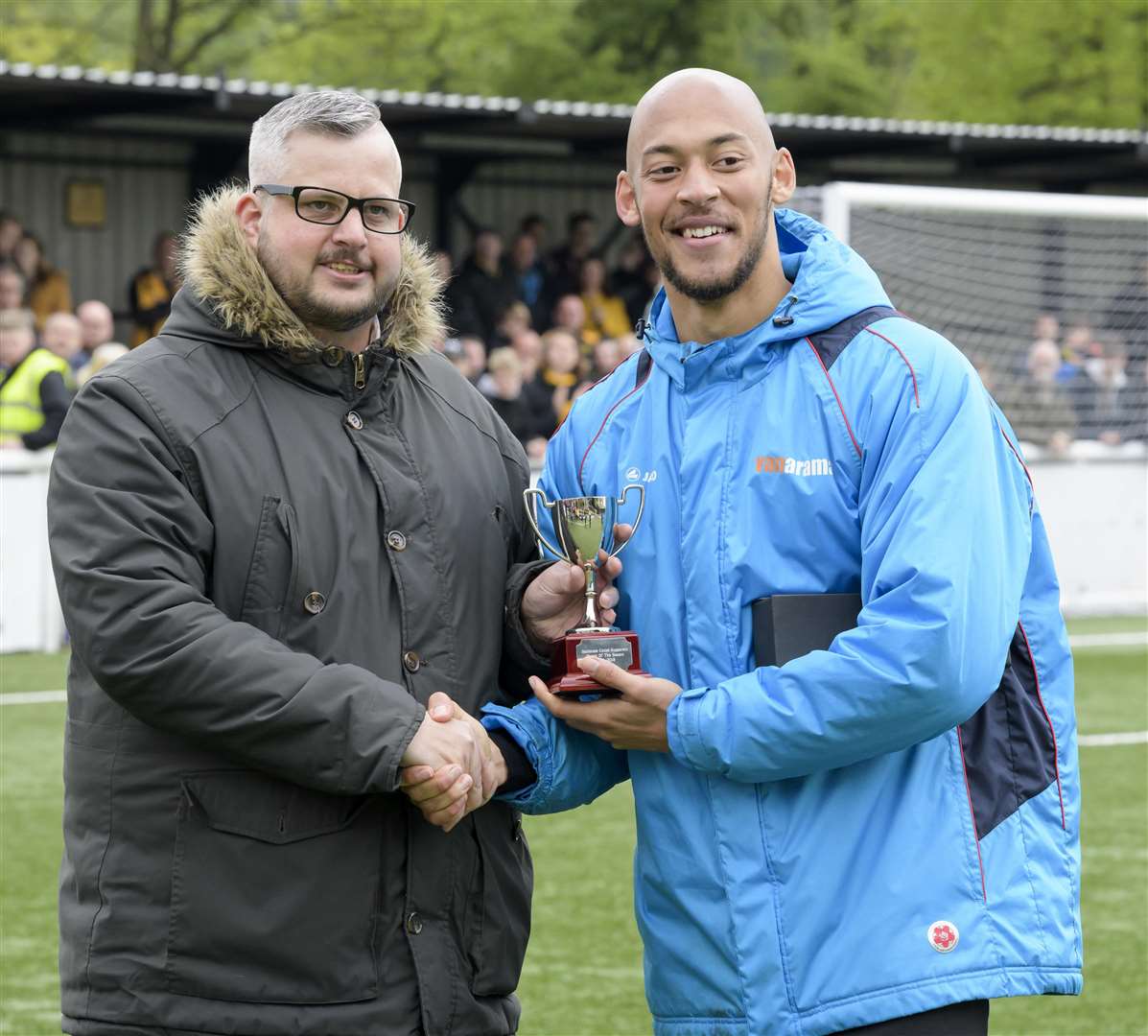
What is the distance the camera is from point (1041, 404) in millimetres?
14398

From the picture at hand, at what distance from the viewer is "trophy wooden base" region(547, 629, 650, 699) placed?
3.30 metres

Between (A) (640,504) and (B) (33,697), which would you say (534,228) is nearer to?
(B) (33,697)

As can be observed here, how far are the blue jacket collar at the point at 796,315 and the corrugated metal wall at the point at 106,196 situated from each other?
15435 millimetres

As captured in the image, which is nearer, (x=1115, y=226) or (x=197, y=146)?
(x=1115, y=226)

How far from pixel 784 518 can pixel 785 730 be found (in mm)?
381

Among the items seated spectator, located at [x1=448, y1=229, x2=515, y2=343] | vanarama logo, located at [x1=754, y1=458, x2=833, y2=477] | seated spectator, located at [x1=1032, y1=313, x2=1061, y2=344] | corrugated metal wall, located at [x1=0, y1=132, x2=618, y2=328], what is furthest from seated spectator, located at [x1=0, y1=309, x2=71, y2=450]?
vanarama logo, located at [x1=754, y1=458, x2=833, y2=477]

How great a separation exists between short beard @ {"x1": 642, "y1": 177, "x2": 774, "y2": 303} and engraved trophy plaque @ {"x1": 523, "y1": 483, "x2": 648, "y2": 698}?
363mm

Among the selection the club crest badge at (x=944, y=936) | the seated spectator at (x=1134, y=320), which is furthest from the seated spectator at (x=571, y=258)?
the club crest badge at (x=944, y=936)

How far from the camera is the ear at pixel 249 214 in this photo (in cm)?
349

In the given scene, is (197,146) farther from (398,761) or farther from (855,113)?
(398,761)

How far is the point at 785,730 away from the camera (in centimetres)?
309

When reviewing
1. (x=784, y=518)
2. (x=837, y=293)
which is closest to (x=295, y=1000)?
(x=784, y=518)

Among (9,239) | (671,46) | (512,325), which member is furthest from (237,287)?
(671,46)

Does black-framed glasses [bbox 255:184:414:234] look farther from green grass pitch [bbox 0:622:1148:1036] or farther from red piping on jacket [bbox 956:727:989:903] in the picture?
green grass pitch [bbox 0:622:1148:1036]
